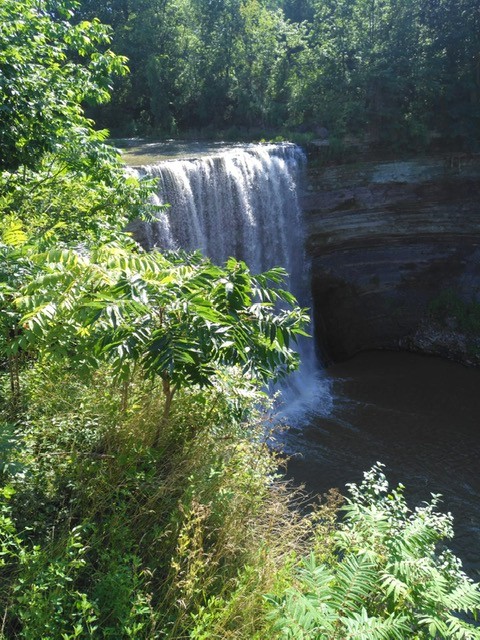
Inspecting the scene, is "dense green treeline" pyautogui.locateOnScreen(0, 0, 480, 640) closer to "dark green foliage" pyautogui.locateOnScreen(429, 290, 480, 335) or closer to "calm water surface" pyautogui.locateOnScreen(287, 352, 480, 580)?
"calm water surface" pyautogui.locateOnScreen(287, 352, 480, 580)

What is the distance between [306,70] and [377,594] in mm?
18278

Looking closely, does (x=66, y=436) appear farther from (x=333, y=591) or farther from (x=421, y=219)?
(x=421, y=219)

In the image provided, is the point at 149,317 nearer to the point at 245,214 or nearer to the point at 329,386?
the point at 245,214

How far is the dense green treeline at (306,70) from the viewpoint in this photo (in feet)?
52.1

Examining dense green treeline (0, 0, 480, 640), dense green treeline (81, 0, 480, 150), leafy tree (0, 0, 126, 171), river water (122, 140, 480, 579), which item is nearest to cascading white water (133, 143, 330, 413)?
river water (122, 140, 480, 579)

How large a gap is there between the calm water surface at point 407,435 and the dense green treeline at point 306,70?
6717mm

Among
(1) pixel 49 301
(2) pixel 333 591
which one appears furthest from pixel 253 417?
(1) pixel 49 301

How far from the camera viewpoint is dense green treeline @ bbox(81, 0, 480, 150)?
52.1 ft

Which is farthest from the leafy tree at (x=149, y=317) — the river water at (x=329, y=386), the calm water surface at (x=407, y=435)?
the river water at (x=329, y=386)

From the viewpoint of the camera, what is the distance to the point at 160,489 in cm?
368

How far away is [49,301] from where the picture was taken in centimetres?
329

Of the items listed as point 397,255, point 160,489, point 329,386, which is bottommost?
point 329,386

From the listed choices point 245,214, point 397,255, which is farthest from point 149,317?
point 397,255

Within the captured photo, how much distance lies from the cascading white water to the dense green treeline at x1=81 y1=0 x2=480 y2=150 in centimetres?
313
